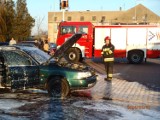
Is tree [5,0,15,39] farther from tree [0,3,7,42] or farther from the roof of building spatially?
the roof of building

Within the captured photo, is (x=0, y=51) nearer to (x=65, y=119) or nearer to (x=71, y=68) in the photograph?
(x=71, y=68)

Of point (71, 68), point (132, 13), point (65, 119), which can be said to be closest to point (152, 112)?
point (65, 119)

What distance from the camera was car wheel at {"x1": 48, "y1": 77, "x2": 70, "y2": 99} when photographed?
1119 cm

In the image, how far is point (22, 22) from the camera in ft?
A: 139

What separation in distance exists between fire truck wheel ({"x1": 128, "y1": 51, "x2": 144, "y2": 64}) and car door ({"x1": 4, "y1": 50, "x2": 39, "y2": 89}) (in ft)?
49.1

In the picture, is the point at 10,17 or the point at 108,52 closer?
the point at 108,52

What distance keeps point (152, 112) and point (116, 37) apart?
16.1 meters

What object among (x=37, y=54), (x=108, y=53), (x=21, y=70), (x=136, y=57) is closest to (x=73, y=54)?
(x=136, y=57)

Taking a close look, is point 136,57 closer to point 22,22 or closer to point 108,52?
point 108,52

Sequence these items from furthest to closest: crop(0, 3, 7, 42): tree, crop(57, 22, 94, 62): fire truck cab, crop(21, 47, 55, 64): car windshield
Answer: crop(0, 3, 7, 42): tree < crop(57, 22, 94, 62): fire truck cab < crop(21, 47, 55, 64): car windshield

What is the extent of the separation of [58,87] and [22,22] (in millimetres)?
32055

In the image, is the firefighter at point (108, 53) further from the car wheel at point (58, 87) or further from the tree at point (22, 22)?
the tree at point (22, 22)

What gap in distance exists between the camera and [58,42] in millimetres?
26047

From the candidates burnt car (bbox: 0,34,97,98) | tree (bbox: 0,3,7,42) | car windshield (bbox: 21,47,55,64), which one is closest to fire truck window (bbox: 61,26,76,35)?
tree (bbox: 0,3,7,42)
